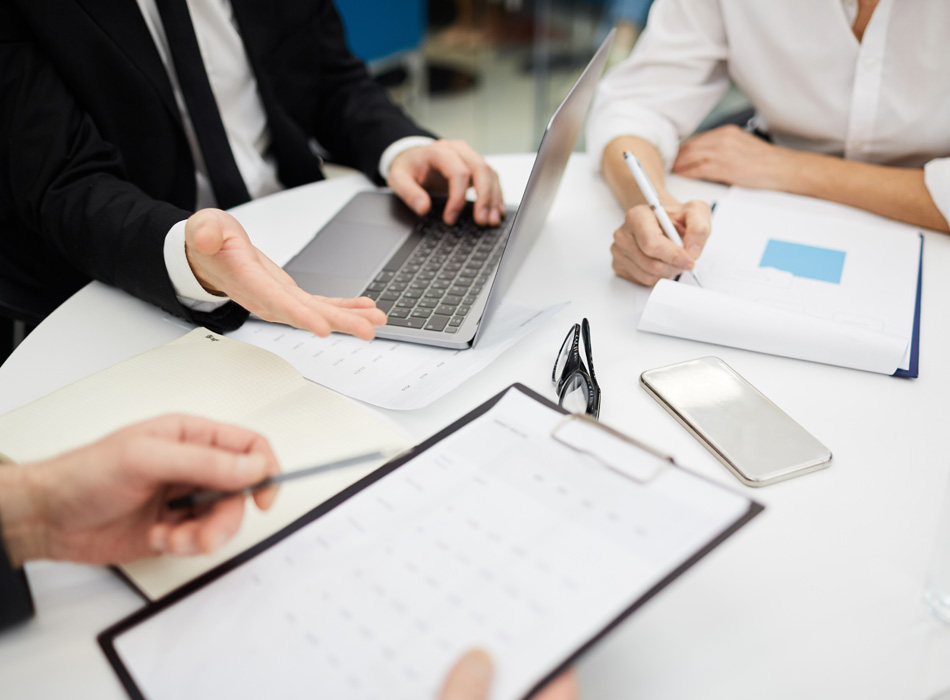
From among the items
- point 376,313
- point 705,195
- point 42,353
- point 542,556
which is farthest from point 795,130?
point 42,353

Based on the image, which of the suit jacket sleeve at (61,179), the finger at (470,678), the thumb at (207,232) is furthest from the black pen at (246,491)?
the suit jacket sleeve at (61,179)

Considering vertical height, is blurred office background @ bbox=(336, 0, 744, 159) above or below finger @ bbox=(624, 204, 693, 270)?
below

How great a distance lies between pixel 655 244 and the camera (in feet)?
2.48

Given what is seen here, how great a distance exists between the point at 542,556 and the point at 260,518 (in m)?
0.22

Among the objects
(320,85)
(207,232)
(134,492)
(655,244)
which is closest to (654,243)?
(655,244)

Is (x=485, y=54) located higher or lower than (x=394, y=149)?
lower

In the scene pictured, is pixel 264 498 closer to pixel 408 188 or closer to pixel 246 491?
pixel 246 491

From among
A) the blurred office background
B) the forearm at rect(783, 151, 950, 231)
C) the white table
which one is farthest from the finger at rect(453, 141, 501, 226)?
the blurred office background

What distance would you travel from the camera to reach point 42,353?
2.27 ft

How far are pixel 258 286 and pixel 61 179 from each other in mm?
448

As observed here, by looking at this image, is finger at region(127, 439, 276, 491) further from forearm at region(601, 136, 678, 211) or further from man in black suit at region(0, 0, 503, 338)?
forearm at region(601, 136, 678, 211)

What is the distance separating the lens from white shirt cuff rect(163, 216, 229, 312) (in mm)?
699

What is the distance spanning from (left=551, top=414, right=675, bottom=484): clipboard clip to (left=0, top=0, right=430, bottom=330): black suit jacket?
0.41m

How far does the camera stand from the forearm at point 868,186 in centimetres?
93
